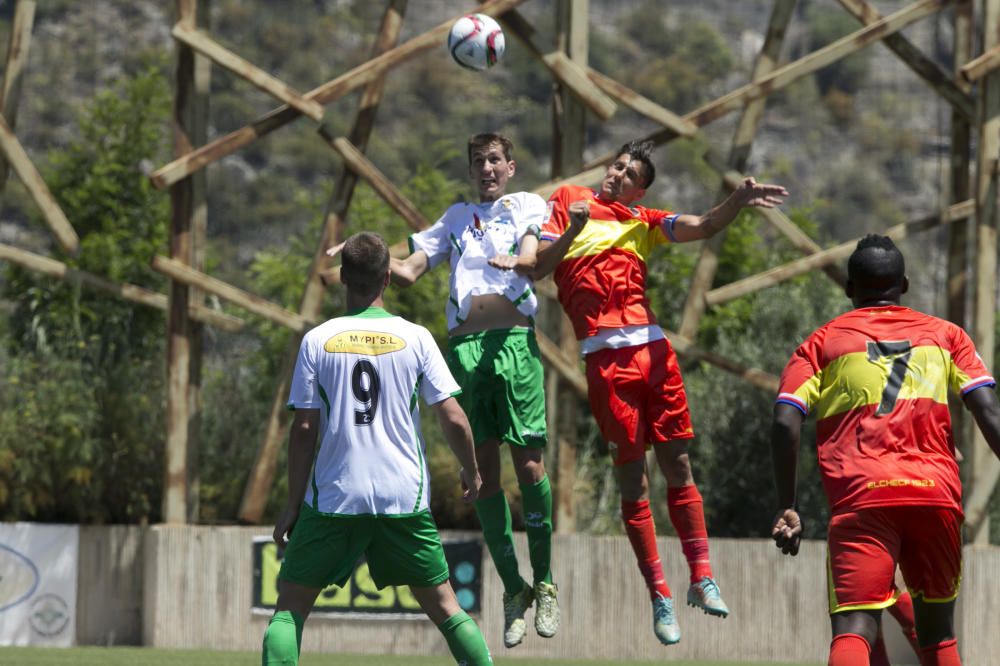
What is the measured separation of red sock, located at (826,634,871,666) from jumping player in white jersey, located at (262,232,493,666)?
148 centimetres

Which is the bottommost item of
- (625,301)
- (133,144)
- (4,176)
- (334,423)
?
(334,423)

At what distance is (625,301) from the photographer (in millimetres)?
8203

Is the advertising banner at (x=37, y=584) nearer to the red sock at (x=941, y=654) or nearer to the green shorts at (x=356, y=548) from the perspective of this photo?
the green shorts at (x=356, y=548)

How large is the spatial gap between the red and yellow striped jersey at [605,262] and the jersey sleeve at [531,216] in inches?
2.0

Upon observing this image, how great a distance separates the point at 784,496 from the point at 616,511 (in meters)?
8.18

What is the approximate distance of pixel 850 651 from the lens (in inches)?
203

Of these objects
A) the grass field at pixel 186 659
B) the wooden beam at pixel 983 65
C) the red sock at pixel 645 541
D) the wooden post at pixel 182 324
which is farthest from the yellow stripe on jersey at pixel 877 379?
the wooden post at pixel 182 324

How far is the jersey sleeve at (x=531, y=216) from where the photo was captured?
803 centimetres

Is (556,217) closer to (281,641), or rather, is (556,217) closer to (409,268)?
(409,268)

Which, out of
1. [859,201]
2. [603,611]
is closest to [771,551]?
[603,611]

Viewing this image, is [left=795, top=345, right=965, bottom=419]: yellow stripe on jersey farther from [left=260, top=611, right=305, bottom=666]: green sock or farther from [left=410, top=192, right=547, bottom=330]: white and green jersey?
[left=410, top=192, right=547, bottom=330]: white and green jersey

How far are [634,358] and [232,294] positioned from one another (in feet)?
13.7

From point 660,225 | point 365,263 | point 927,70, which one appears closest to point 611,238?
point 660,225

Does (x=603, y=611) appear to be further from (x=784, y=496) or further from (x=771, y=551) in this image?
(x=784, y=496)
